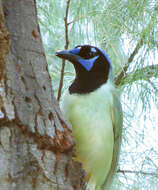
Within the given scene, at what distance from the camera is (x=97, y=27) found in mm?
2078

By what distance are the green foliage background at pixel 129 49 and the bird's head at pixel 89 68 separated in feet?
0.61

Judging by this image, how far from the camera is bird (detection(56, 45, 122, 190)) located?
5.17ft

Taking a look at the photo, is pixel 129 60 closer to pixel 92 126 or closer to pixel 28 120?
pixel 92 126

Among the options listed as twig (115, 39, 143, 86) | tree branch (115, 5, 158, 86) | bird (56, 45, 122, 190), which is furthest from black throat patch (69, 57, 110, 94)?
twig (115, 39, 143, 86)

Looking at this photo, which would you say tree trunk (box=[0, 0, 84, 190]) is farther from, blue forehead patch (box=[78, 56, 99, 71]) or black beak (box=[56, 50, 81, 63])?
blue forehead patch (box=[78, 56, 99, 71])

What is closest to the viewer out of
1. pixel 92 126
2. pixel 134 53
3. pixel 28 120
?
pixel 28 120

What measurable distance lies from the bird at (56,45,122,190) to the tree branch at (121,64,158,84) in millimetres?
440

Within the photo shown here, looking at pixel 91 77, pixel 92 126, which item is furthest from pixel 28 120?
pixel 91 77

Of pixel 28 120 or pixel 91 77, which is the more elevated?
pixel 28 120

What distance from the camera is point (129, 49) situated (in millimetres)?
2139

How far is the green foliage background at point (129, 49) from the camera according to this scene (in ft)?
6.73

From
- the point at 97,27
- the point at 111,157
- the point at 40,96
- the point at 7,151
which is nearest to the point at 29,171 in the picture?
the point at 7,151

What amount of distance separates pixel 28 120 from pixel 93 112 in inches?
20.3

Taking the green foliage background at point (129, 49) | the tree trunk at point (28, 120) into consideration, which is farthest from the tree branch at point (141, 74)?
the tree trunk at point (28, 120)
